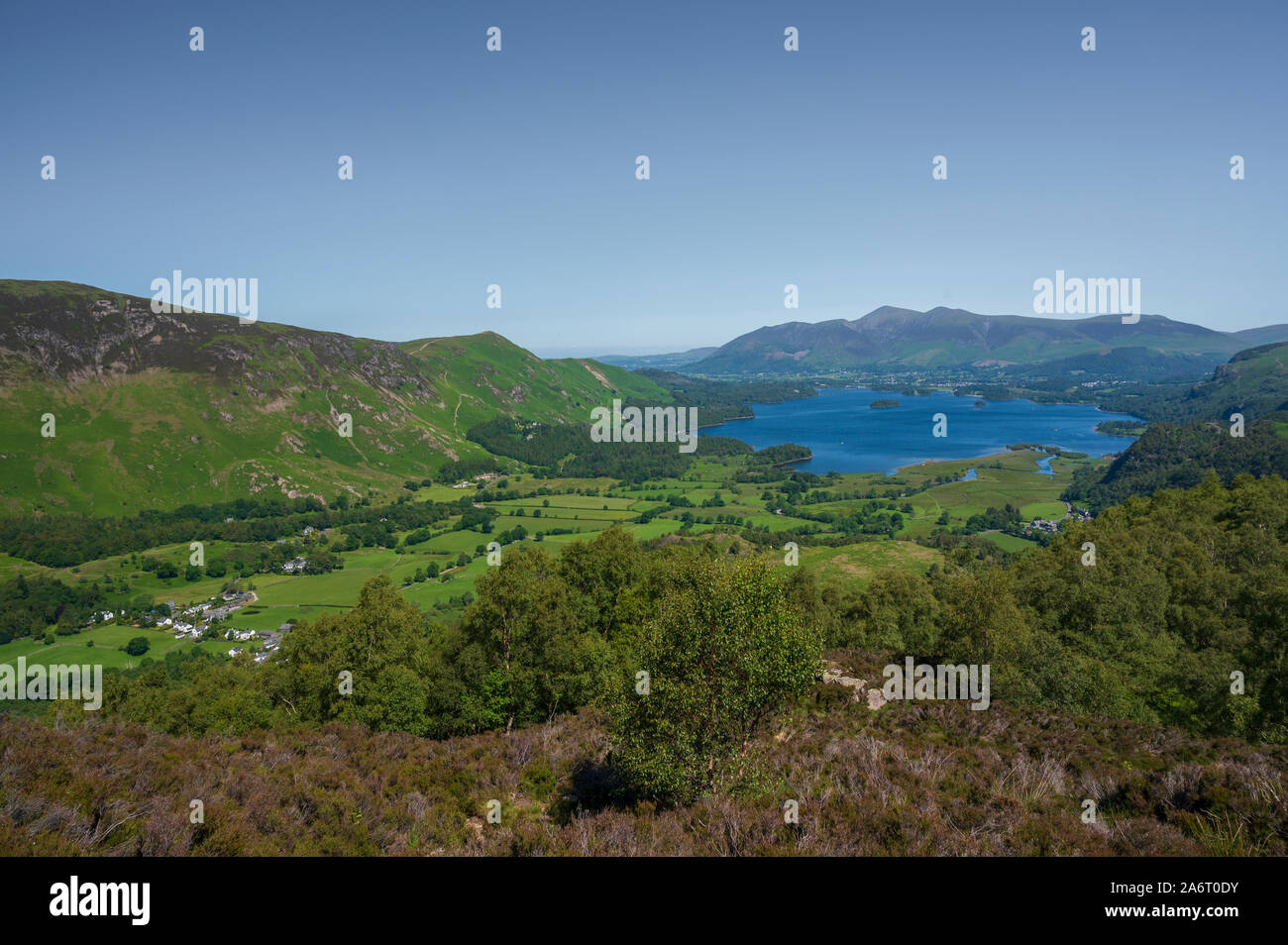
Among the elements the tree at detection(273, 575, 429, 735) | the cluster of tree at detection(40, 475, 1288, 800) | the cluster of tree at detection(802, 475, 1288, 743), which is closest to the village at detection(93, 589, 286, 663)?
the cluster of tree at detection(40, 475, 1288, 800)

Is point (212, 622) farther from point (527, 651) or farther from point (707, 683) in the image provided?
point (707, 683)

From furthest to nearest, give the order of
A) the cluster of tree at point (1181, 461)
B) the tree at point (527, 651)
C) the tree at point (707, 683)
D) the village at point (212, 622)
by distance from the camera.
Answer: the cluster of tree at point (1181, 461), the village at point (212, 622), the tree at point (527, 651), the tree at point (707, 683)

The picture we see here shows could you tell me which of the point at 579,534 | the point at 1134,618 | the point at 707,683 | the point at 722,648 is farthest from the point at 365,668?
the point at 579,534

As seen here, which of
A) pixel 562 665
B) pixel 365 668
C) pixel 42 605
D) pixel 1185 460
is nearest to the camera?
pixel 365 668

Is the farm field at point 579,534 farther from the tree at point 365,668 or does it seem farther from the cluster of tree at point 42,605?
the tree at point 365,668

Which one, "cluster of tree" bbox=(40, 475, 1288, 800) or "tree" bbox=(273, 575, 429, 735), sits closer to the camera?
"cluster of tree" bbox=(40, 475, 1288, 800)

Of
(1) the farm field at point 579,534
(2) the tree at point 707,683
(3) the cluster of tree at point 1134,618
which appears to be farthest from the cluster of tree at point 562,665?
(1) the farm field at point 579,534

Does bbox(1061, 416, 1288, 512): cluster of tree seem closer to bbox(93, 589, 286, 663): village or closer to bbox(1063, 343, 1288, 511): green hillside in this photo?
bbox(1063, 343, 1288, 511): green hillside

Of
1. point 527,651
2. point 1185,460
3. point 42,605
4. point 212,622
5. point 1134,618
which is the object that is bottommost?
point 212,622
